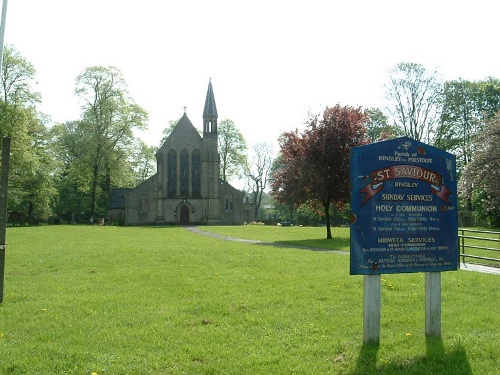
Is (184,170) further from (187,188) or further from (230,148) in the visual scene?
(230,148)

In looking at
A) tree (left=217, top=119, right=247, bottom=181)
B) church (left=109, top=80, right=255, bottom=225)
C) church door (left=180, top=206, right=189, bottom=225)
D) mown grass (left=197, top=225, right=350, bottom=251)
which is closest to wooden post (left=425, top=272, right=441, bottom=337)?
mown grass (left=197, top=225, right=350, bottom=251)

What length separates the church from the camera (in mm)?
61188

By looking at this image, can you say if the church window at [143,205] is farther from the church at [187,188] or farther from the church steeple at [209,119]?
the church steeple at [209,119]

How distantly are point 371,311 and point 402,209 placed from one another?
149 cm

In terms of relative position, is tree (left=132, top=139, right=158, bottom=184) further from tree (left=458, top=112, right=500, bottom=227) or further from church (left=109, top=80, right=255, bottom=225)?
tree (left=458, top=112, right=500, bottom=227)

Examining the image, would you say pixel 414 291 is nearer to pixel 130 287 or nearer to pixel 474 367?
pixel 474 367

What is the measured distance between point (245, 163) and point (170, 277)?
219 ft

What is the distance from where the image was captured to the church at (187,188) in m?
61.2

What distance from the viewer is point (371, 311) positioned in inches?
254

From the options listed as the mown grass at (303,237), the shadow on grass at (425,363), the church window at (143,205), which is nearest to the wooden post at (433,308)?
the shadow on grass at (425,363)

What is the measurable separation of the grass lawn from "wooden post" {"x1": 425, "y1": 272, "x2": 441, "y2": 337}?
0.56ft

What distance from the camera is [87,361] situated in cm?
566

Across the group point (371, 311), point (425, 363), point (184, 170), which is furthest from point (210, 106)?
point (425, 363)

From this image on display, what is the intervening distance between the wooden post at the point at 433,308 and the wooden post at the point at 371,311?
79 cm
